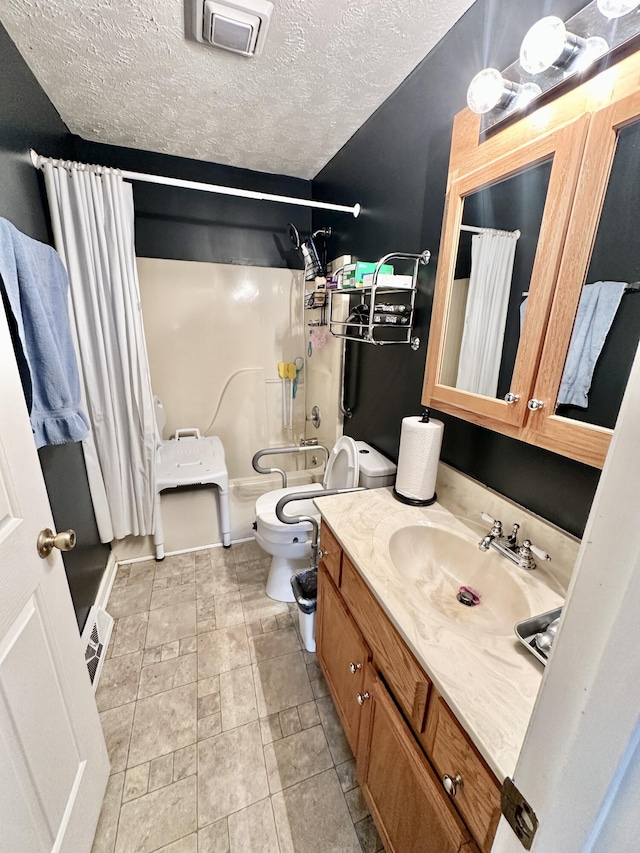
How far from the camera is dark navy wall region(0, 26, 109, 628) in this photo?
121 centimetres

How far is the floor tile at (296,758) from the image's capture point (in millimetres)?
1183

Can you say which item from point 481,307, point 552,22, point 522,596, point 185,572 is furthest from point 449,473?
point 185,572

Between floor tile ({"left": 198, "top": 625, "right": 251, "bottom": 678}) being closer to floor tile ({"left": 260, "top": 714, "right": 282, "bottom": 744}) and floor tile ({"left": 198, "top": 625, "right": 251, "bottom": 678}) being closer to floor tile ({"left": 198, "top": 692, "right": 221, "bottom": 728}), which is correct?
floor tile ({"left": 198, "top": 692, "right": 221, "bottom": 728})

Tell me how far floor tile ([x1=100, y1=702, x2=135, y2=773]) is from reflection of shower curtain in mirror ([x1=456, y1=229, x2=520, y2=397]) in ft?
5.90

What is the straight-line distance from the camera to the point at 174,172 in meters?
2.14

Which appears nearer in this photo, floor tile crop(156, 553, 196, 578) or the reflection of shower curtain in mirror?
the reflection of shower curtain in mirror

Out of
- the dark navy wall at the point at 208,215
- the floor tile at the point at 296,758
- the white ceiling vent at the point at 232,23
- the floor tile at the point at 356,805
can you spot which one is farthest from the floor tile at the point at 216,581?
the white ceiling vent at the point at 232,23

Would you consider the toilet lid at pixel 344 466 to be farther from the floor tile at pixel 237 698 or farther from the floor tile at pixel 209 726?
the floor tile at pixel 209 726

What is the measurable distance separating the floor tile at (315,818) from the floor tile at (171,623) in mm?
844

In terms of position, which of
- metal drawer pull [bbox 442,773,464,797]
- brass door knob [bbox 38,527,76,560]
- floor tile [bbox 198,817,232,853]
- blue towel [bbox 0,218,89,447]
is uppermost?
blue towel [bbox 0,218,89,447]

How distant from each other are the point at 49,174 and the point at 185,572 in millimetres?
2196

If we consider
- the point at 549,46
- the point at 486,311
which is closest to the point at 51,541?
the point at 486,311

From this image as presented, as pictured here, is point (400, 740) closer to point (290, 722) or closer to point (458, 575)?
point (458, 575)

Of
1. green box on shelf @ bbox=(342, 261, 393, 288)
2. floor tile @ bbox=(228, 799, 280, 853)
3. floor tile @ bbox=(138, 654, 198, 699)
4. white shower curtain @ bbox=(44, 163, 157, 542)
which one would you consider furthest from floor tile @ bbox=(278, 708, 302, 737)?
green box on shelf @ bbox=(342, 261, 393, 288)
